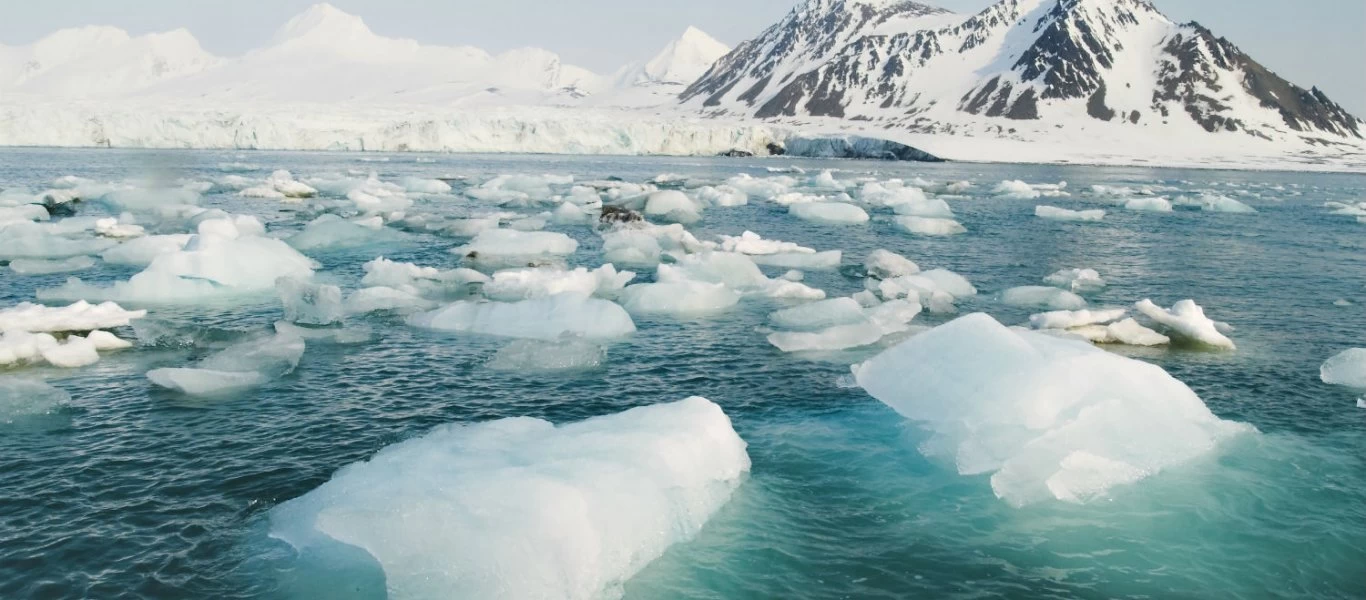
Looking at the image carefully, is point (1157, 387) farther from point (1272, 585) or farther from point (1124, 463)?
point (1272, 585)

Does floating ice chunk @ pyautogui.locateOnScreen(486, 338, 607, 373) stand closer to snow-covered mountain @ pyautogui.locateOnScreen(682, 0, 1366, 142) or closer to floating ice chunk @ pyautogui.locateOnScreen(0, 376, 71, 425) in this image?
floating ice chunk @ pyautogui.locateOnScreen(0, 376, 71, 425)

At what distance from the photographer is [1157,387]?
1041 centimetres

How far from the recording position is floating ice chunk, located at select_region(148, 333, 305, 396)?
1235cm

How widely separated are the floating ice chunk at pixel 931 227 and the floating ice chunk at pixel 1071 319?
17.5 meters

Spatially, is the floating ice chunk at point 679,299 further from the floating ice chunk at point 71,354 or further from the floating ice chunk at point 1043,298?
the floating ice chunk at point 71,354

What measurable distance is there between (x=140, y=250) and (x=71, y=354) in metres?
11.6

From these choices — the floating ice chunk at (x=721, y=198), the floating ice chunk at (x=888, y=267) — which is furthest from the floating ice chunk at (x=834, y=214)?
the floating ice chunk at (x=888, y=267)

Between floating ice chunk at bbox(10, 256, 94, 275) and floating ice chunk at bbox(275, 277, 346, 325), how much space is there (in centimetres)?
806

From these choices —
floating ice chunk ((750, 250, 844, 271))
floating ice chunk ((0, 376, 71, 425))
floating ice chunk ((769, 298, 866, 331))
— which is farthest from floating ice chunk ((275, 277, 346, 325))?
floating ice chunk ((750, 250, 844, 271))

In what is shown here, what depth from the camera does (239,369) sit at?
13.0 meters

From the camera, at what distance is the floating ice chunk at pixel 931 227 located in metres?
34.8

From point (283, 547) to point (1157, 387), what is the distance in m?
9.65

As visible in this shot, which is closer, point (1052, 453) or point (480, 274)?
point (1052, 453)

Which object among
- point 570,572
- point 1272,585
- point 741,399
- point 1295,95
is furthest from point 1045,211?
point 1295,95
